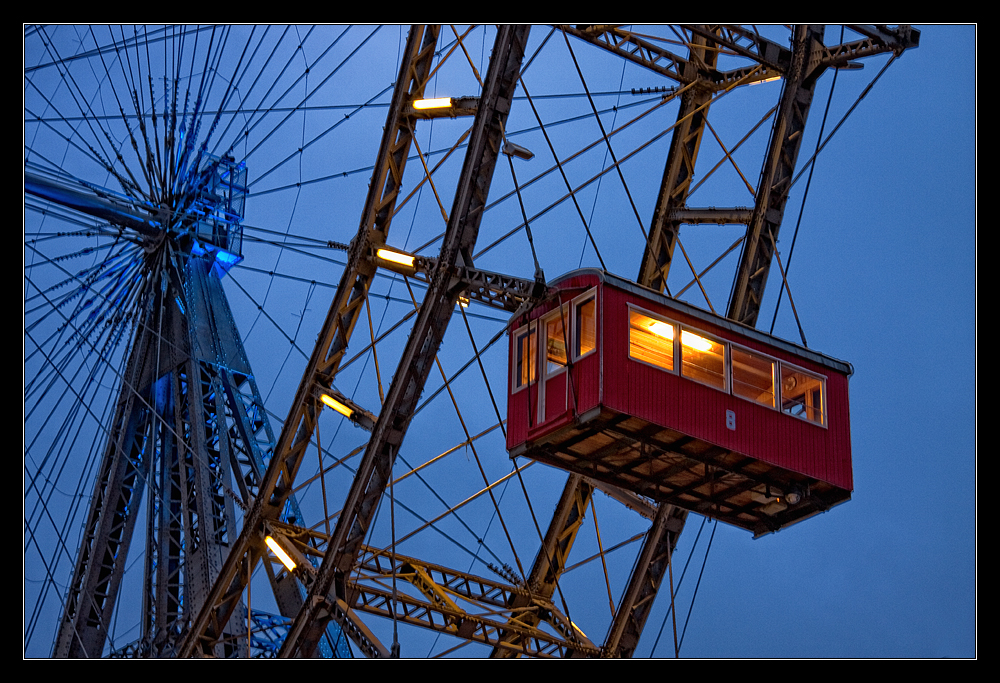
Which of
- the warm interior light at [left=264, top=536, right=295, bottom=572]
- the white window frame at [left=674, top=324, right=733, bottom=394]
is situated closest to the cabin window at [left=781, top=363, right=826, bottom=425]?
the white window frame at [left=674, top=324, right=733, bottom=394]

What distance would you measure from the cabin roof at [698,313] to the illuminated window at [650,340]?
0.31 meters

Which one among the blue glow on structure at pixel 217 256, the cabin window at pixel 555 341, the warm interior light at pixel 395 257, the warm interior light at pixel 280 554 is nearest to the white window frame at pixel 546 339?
the cabin window at pixel 555 341

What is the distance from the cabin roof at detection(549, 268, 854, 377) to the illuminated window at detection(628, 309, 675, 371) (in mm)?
308

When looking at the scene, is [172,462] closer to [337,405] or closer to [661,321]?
[337,405]

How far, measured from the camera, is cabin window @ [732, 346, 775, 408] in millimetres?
22406

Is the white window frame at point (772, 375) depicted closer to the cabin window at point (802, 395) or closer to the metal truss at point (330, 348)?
the cabin window at point (802, 395)

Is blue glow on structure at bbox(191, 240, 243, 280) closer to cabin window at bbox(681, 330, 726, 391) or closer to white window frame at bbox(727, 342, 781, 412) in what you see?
cabin window at bbox(681, 330, 726, 391)

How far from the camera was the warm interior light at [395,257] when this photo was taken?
24875mm

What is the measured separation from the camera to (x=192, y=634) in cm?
2683

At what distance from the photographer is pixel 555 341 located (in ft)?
73.7

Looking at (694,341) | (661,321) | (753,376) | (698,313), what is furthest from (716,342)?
(661,321)

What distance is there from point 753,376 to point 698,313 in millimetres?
1127

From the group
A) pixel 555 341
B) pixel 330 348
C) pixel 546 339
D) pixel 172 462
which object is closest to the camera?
pixel 555 341

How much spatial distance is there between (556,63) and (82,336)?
98030 mm
